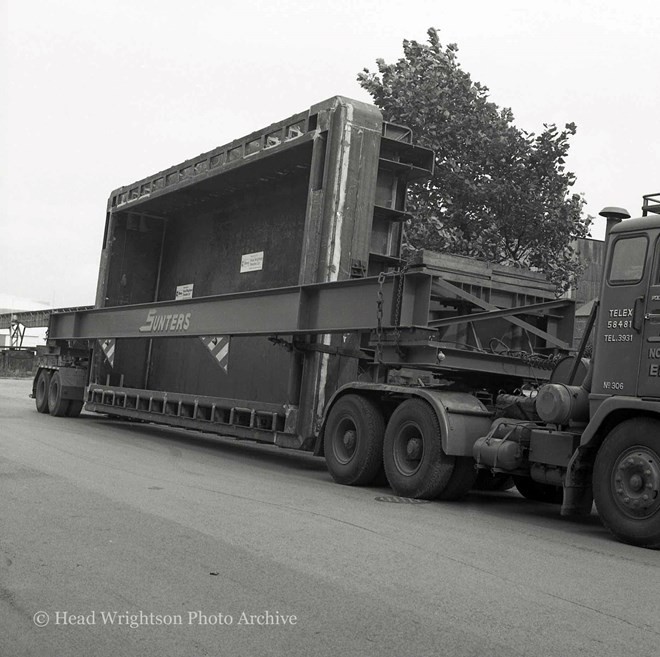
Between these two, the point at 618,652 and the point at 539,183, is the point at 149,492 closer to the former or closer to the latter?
the point at 618,652

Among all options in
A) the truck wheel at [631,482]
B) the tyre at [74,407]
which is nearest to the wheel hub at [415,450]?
the truck wheel at [631,482]

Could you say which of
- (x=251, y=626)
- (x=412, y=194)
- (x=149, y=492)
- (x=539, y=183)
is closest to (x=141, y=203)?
(x=412, y=194)

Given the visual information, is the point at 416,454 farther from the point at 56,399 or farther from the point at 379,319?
the point at 56,399

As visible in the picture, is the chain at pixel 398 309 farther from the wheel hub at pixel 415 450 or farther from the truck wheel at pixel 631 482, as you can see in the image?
the truck wheel at pixel 631 482

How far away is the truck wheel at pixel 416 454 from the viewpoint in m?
9.20

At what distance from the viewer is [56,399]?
1894 cm

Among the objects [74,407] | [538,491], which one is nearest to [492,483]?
[538,491]

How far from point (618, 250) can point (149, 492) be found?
503 centimetres

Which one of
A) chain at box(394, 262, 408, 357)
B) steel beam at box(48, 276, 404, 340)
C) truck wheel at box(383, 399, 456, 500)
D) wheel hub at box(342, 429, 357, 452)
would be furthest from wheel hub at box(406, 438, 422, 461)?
steel beam at box(48, 276, 404, 340)

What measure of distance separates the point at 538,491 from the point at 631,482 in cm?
318

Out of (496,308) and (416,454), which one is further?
(496,308)

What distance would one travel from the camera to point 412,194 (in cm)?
1881

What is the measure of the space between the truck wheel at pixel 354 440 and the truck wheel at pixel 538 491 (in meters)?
1.75

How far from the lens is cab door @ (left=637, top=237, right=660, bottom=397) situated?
763 centimetres
